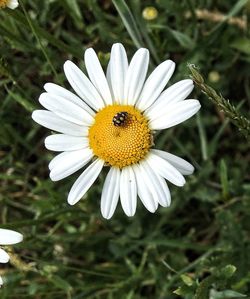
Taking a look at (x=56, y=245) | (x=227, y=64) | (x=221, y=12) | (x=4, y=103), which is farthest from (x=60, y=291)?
(x=221, y=12)

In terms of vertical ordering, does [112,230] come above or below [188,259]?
above

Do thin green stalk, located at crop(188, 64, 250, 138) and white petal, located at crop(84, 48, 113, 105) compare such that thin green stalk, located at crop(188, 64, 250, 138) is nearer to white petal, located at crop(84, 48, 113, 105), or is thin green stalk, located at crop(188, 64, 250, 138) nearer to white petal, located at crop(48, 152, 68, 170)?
white petal, located at crop(84, 48, 113, 105)

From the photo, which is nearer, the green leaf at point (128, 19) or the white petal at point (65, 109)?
the white petal at point (65, 109)

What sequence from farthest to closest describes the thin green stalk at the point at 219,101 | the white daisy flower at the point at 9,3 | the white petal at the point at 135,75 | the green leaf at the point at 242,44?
the green leaf at the point at 242,44, the white daisy flower at the point at 9,3, the white petal at the point at 135,75, the thin green stalk at the point at 219,101

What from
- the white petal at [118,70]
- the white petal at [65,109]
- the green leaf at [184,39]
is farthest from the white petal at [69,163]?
the green leaf at [184,39]

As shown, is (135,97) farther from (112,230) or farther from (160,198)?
(112,230)

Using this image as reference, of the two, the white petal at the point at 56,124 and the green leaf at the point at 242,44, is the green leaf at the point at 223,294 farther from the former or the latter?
the green leaf at the point at 242,44

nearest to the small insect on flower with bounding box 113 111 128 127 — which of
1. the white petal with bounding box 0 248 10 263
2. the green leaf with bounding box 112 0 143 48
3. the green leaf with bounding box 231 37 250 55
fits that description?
the green leaf with bounding box 112 0 143 48
